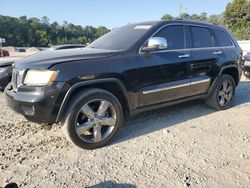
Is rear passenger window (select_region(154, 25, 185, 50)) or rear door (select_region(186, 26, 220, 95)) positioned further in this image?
rear door (select_region(186, 26, 220, 95))

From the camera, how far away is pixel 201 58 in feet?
17.5

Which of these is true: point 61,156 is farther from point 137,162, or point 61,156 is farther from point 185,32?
point 185,32

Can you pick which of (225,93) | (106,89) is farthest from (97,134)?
(225,93)

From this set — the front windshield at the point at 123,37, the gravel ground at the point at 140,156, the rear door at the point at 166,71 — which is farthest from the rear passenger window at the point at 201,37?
the gravel ground at the point at 140,156

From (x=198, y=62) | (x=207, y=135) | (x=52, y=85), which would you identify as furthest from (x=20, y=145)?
(x=198, y=62)

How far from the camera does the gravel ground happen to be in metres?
3.21

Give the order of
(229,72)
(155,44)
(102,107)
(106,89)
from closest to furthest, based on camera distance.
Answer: (102,107)
(106,89)
(155,44)
(229,72)

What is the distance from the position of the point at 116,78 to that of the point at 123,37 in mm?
1068

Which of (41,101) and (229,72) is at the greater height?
(41,101)

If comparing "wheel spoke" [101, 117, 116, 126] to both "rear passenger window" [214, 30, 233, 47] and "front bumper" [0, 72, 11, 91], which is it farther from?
"rear passenger window" [214, 30, 233, 47]

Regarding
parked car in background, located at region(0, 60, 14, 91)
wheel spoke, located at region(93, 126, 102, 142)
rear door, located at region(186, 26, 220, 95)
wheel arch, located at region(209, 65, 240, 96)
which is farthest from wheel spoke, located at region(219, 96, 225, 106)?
parked car in background, located at region(0, 60, 14, 91)

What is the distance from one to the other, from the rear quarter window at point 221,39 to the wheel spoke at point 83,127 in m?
3.30

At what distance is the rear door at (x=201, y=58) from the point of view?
205 inches

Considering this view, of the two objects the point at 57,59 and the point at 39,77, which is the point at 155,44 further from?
the point at 39,77
